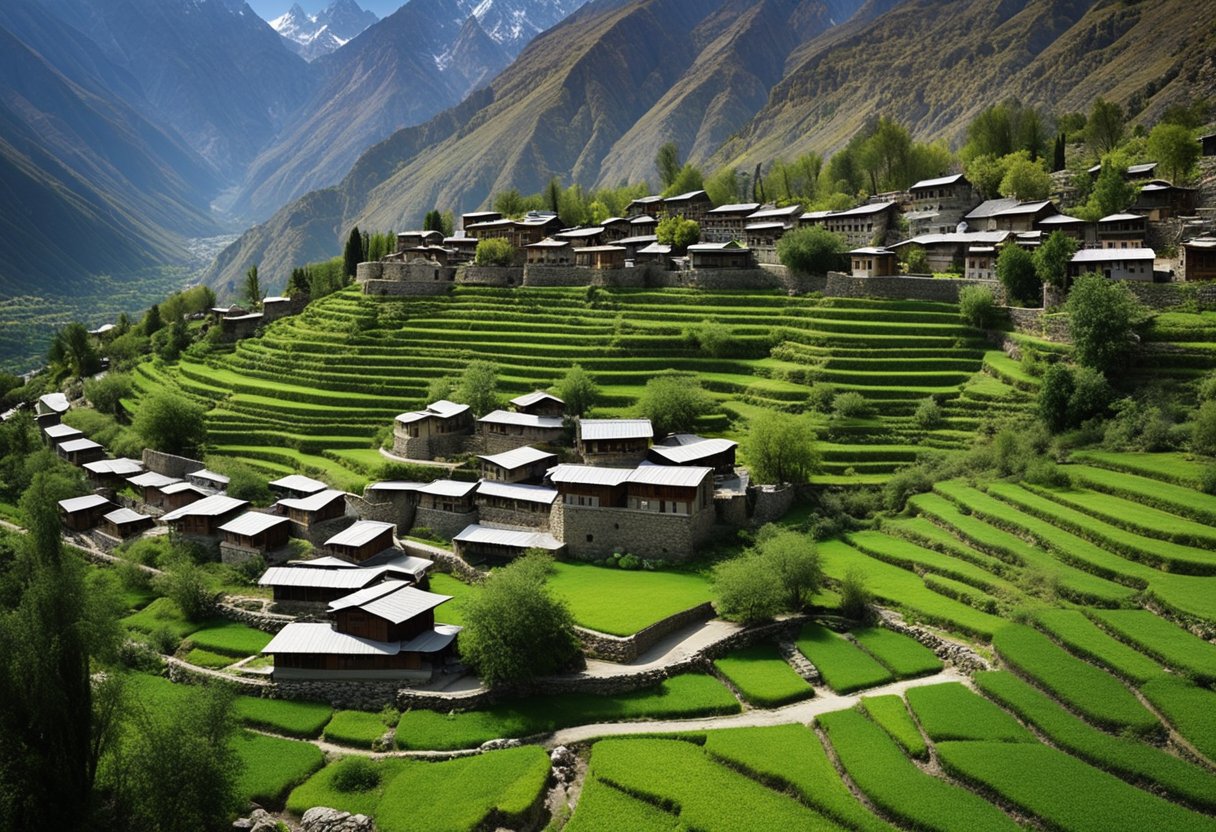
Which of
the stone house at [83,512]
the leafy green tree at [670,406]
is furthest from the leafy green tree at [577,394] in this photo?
the stone house at [83,512]

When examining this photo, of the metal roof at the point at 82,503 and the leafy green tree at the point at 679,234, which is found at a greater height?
the leafy green tree at the point at 679,234

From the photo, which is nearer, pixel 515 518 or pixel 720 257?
pixel 515 518

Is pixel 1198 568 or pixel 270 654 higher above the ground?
pixel 1198 568

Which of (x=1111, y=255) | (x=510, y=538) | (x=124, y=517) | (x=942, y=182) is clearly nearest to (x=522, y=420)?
(x=510, y=538)

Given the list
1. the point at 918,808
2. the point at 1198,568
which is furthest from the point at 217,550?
the point at 1198,568

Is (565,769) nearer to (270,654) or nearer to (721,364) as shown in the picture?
(270,654)

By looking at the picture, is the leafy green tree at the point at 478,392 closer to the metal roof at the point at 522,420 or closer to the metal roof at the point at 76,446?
the metal roof at the point at 522,420

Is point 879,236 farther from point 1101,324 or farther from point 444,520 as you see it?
point 444,520
